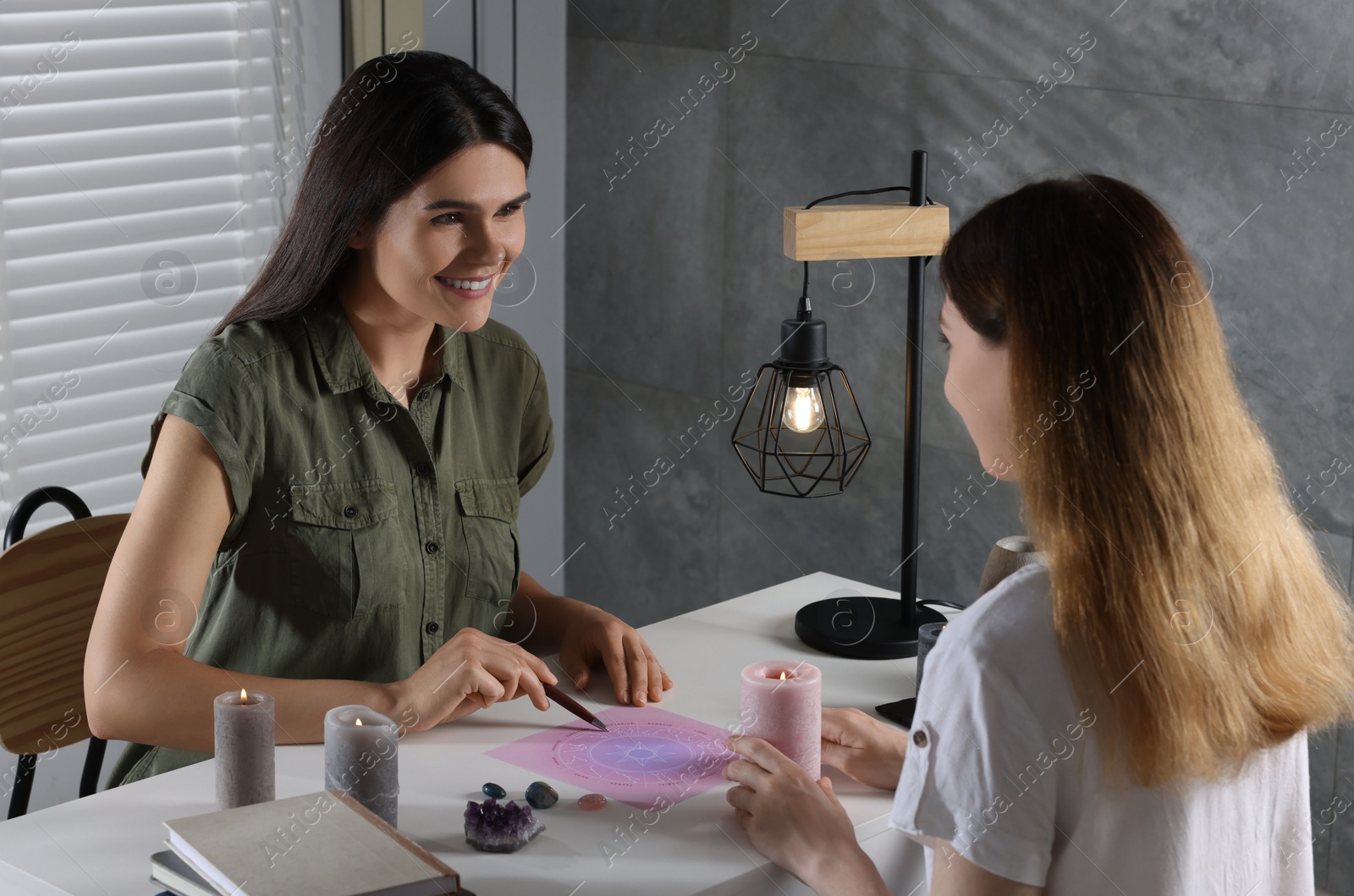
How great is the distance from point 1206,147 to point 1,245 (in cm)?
207

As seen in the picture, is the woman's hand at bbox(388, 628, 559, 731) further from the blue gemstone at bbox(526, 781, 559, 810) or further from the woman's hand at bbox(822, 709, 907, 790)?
the woman's hand at bbox(822, 709, 907, 790)

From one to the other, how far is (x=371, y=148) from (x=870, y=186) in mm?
1296

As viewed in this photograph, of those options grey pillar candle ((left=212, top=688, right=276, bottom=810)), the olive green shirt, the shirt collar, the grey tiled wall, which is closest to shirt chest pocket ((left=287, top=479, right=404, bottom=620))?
the olive green shirt

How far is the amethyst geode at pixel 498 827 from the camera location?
1.24 metres

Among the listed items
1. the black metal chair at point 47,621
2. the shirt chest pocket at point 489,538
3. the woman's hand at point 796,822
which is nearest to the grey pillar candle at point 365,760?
the woman's hand at point 796,822

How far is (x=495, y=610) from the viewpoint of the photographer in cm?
188

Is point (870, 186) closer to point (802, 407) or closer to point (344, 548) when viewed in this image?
point (802, 407)

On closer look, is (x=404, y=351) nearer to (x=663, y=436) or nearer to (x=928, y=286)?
(x=928, y=286)

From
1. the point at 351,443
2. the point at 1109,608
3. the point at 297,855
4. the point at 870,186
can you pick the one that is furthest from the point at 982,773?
the point at 870,186

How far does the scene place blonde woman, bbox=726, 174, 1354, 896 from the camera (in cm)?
99

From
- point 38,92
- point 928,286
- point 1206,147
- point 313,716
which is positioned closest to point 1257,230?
point 1206,147

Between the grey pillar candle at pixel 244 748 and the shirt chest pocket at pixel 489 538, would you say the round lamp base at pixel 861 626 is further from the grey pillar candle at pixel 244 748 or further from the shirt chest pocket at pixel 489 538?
the grey pillar candle at pixel 244 748

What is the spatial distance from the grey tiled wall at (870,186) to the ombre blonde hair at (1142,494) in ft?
4.18

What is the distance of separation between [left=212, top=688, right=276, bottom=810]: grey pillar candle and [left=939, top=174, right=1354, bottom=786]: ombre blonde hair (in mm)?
719
